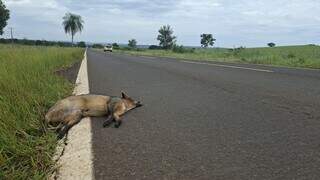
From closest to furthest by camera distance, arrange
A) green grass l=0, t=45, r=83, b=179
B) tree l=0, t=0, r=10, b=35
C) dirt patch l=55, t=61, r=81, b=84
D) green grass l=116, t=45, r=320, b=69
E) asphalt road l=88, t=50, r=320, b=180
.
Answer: asphalt road l=88, t=50, r=320, b=180 → green grass l=0, t=45, r=83, b=179 → dirt patch l=55, t=61, r=81, b=84 → green grass l=116, t=45, r=320, b=69 → tree l=0, t=0, r=10, b=35

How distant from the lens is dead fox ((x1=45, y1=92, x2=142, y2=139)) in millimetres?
5375

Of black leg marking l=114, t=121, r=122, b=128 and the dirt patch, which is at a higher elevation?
black leg marking l=114, t=121, r=122, b=128

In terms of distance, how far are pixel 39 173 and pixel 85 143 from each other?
100 centimetres

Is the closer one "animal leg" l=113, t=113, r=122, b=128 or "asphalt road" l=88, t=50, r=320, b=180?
"asphalt road" l=88, t=50, r=320, b=180

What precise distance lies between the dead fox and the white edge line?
0.14 metres

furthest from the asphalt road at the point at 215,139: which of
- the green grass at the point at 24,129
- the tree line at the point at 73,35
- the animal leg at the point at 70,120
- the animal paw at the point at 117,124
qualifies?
the tree line at the point at 73,35

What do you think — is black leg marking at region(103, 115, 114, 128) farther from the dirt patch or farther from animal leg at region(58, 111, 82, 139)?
the dirt patch

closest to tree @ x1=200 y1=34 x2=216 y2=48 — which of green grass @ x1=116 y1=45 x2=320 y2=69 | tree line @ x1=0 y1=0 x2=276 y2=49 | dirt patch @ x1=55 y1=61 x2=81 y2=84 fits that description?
tree line @ x1=0 y1=0 x2=276 y2=49

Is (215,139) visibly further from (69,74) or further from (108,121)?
(69,74)

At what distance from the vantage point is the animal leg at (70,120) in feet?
16.7

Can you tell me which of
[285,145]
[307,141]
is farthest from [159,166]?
[307,141]

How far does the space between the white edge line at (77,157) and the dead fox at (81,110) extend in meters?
0.14

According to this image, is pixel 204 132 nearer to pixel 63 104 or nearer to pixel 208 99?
pixel 63 104

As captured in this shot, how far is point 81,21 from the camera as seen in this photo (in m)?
140
